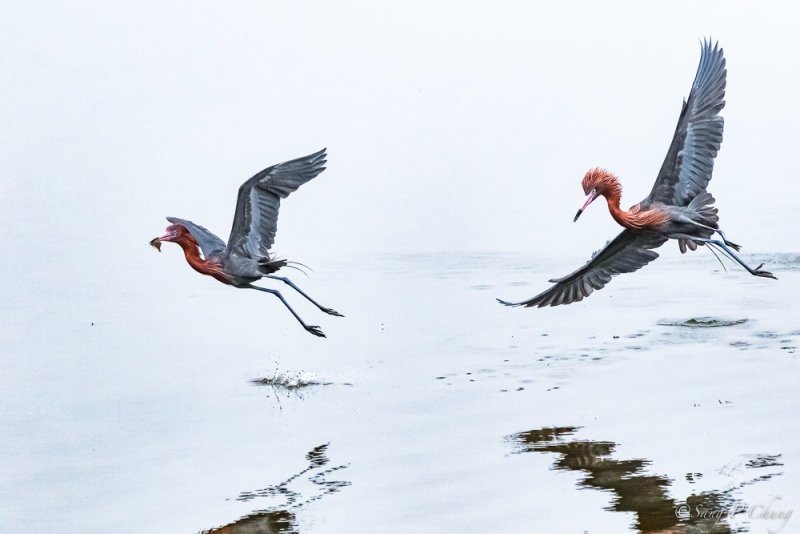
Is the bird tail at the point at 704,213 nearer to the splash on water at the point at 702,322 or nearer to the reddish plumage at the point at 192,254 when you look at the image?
the splash on water at the point at 702,322

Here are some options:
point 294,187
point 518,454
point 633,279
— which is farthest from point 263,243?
point 633,279

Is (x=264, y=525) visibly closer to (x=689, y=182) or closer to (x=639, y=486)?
(x=639, y=486)

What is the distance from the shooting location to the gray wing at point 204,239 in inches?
449

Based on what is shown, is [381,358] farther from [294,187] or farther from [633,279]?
[633,279]

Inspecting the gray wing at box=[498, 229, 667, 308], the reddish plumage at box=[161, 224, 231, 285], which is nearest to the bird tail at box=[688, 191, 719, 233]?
the gray wing at box=[498, 229, 667, 308]

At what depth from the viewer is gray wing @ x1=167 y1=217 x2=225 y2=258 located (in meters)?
11.4

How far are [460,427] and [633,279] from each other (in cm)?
771

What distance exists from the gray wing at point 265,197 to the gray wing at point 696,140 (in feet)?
9.44

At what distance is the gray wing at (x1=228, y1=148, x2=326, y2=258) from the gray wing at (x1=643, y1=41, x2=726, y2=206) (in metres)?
2.88

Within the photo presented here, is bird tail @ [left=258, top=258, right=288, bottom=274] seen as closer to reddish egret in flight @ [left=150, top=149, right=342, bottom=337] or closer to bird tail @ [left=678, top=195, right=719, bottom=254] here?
reddish egret in flight @ [left=150, top=149, right=342, bottom=337]

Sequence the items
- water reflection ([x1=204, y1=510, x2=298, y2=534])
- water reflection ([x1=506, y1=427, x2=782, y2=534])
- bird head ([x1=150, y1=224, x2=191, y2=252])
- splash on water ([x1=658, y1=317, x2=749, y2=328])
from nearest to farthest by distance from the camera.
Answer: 1. water reflection ([x1=506, y1=427, x2=782, y2=534])
2. water reflection ([x1=204, y1=510, x2=298, y2=534])
3. bird head ([x1=150, y1=224, x2=191, y2=252])
4. splash on water ([x1=658, y1=317, x2=749, y2=328])

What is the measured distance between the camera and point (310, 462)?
32.9 feet

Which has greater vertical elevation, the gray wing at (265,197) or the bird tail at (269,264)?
the gray wing at (265,197)

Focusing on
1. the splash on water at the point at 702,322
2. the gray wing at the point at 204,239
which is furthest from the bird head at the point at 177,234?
the splash on water at the point at 702,322
